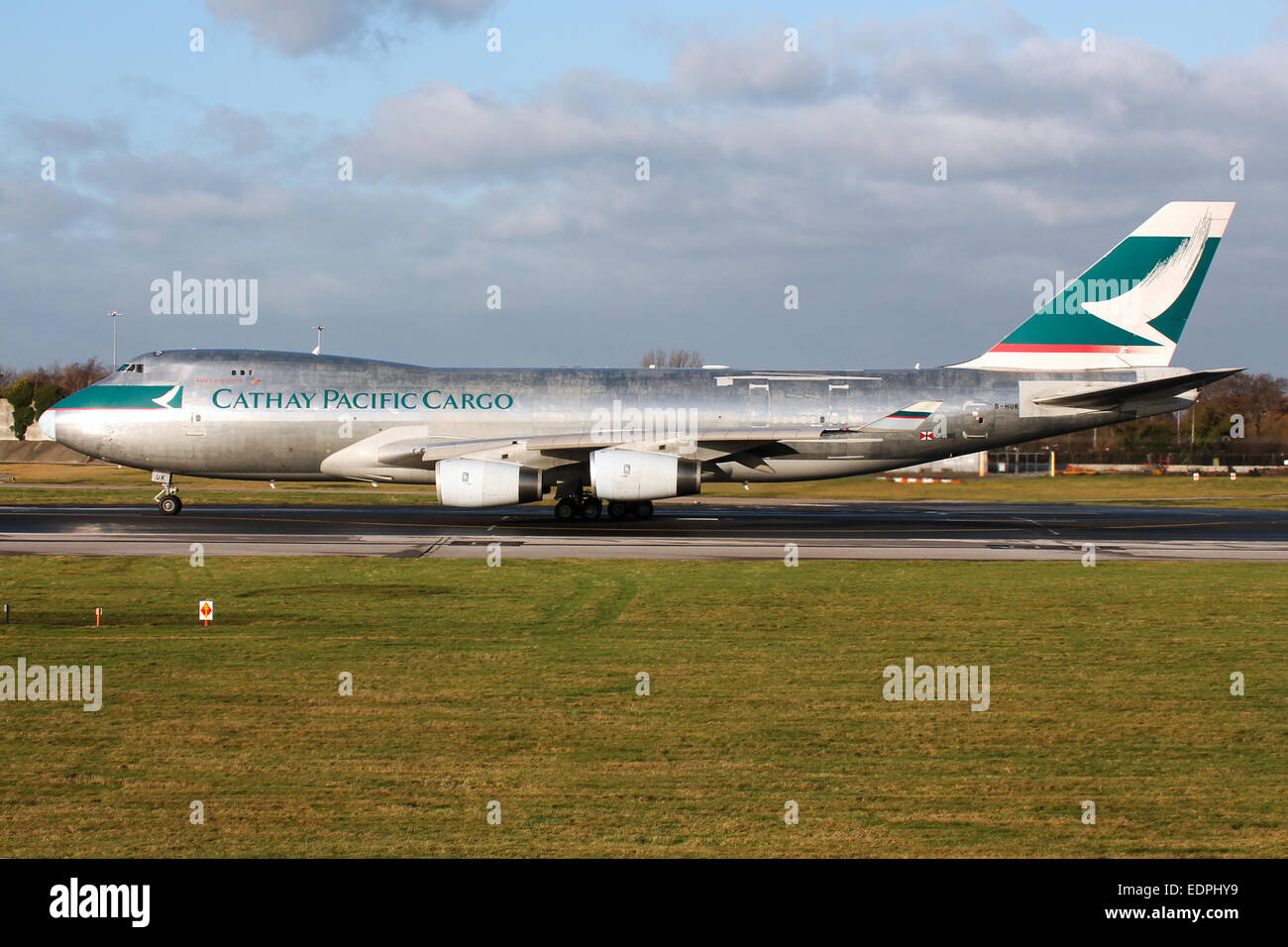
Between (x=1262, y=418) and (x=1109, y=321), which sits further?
(x=1262, y=418)

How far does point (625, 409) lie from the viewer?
35156 mm

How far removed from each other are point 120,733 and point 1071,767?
331 inches

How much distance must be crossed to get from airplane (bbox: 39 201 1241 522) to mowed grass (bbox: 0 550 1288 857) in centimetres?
1501

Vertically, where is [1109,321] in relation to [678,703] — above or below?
above

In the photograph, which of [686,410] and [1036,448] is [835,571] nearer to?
[686,410]

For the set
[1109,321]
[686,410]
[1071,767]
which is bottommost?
[1071,767]

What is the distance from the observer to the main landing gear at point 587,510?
3528 cm

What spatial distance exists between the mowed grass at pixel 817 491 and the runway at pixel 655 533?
220 inches

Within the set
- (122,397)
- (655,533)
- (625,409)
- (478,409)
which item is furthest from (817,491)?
(122,397)

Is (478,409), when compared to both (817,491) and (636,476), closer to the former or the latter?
(636,476)

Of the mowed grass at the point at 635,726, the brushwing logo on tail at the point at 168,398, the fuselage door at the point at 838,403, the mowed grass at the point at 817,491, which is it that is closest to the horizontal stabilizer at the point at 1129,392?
the fuselage door at the point at 838,403

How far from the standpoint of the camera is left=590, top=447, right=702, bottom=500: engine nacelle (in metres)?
31.9

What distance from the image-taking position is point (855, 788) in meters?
8.74
